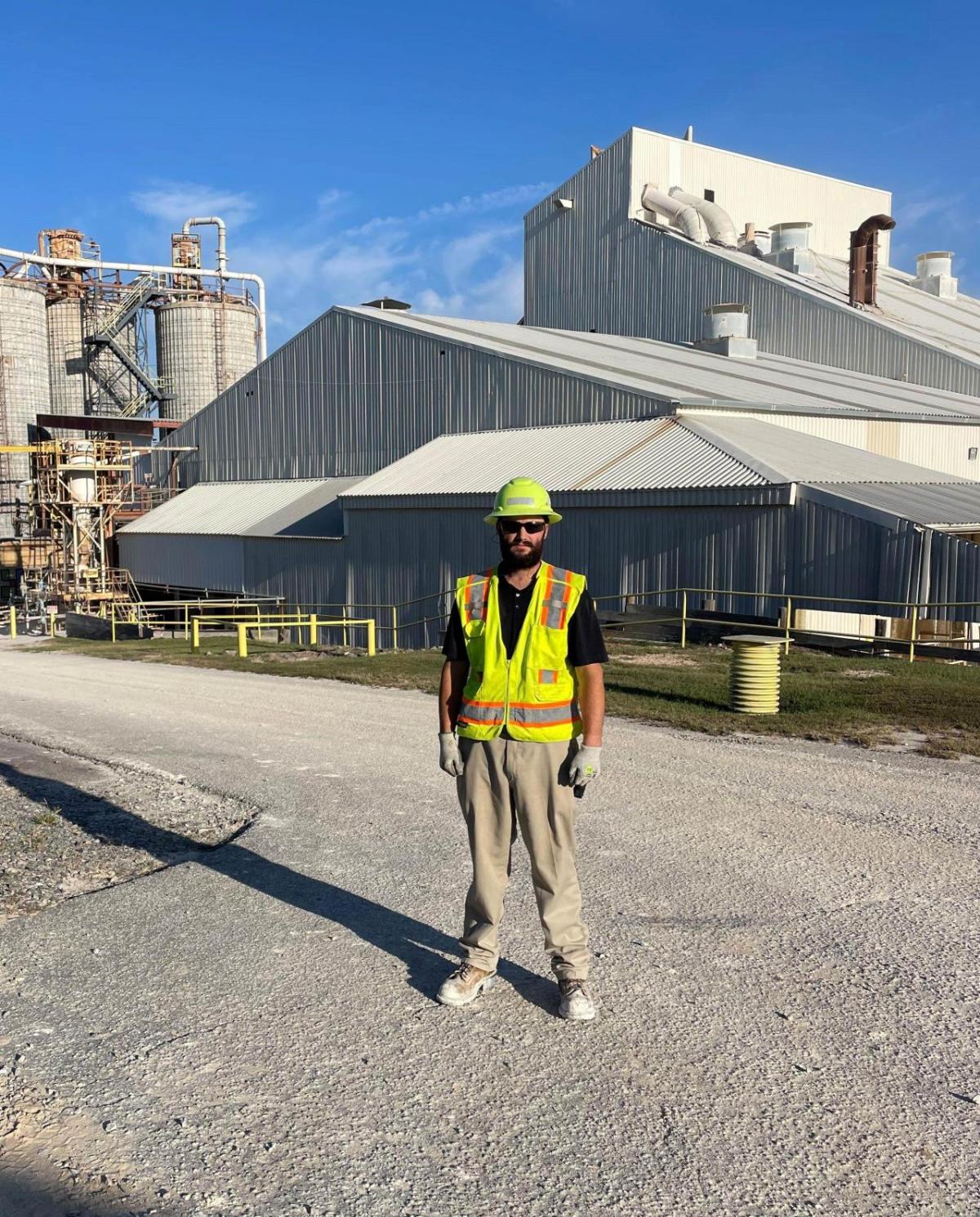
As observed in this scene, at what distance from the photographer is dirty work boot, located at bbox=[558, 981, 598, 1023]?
4512mm

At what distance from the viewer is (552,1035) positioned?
4.42 metres

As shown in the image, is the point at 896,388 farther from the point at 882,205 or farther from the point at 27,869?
the point at 27,869

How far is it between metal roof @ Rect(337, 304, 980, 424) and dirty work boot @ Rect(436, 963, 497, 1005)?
855 inches

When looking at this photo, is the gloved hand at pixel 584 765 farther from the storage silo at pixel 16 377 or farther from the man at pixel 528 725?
the storage silo at pixel 16 377

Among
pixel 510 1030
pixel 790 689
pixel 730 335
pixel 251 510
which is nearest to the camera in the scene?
pixel 510 1030

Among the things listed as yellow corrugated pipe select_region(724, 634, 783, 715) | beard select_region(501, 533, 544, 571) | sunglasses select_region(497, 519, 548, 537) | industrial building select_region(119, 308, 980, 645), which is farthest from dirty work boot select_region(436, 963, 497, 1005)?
industrial building select_region(119, 308, 980, 645)

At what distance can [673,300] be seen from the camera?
41094mm

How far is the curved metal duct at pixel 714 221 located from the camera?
146 feet

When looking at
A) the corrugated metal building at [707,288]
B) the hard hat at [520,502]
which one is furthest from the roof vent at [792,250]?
the hard hat at [520,502]

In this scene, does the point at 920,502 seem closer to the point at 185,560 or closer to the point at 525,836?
the point at 525,836

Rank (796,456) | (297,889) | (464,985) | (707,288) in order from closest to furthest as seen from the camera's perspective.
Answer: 1. (464,985)
2. (297,889)
3. (796,456)
4. (707,288)

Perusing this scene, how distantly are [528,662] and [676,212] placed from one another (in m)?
42.1

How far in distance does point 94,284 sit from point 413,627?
1335 inches

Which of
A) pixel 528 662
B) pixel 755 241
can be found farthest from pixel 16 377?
pixel 528 662
